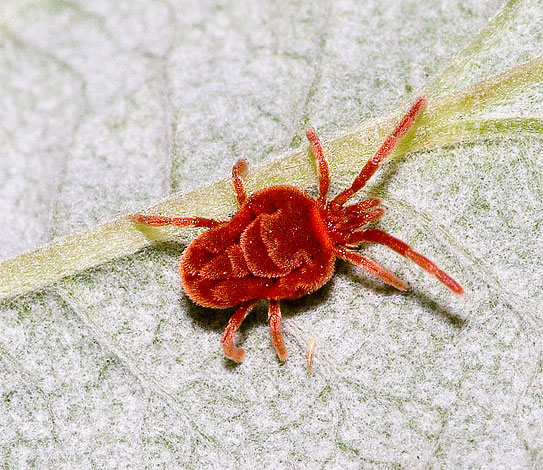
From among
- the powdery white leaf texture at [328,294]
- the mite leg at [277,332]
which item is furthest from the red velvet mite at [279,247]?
the powdery white leaf texture at [328,294]

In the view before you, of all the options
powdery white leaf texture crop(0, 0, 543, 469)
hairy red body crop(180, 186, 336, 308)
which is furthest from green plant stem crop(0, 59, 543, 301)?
hairy red body crop(180, 186, 336, 308)

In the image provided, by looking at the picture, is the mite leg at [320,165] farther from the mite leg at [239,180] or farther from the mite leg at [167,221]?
the mite leg at [167,221]

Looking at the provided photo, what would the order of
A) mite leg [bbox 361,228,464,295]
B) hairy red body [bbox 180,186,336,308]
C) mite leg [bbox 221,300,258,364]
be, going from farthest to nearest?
mite leg [bbox 221,300,258,364] → hairy red body [bbox 180,186,336,308] → mite leg [bbox 361,228,464,295]

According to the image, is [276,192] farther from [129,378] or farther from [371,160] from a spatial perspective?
[129,378]

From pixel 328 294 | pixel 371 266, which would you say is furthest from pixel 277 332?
pixel 371 266

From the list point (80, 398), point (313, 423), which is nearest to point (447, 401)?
point (313, 423)

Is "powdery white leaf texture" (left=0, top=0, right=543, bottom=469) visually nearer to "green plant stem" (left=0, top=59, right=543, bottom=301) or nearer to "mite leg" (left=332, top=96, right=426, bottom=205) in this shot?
"green plant stem" (left=0, top=59, right=543, bottom=301)
